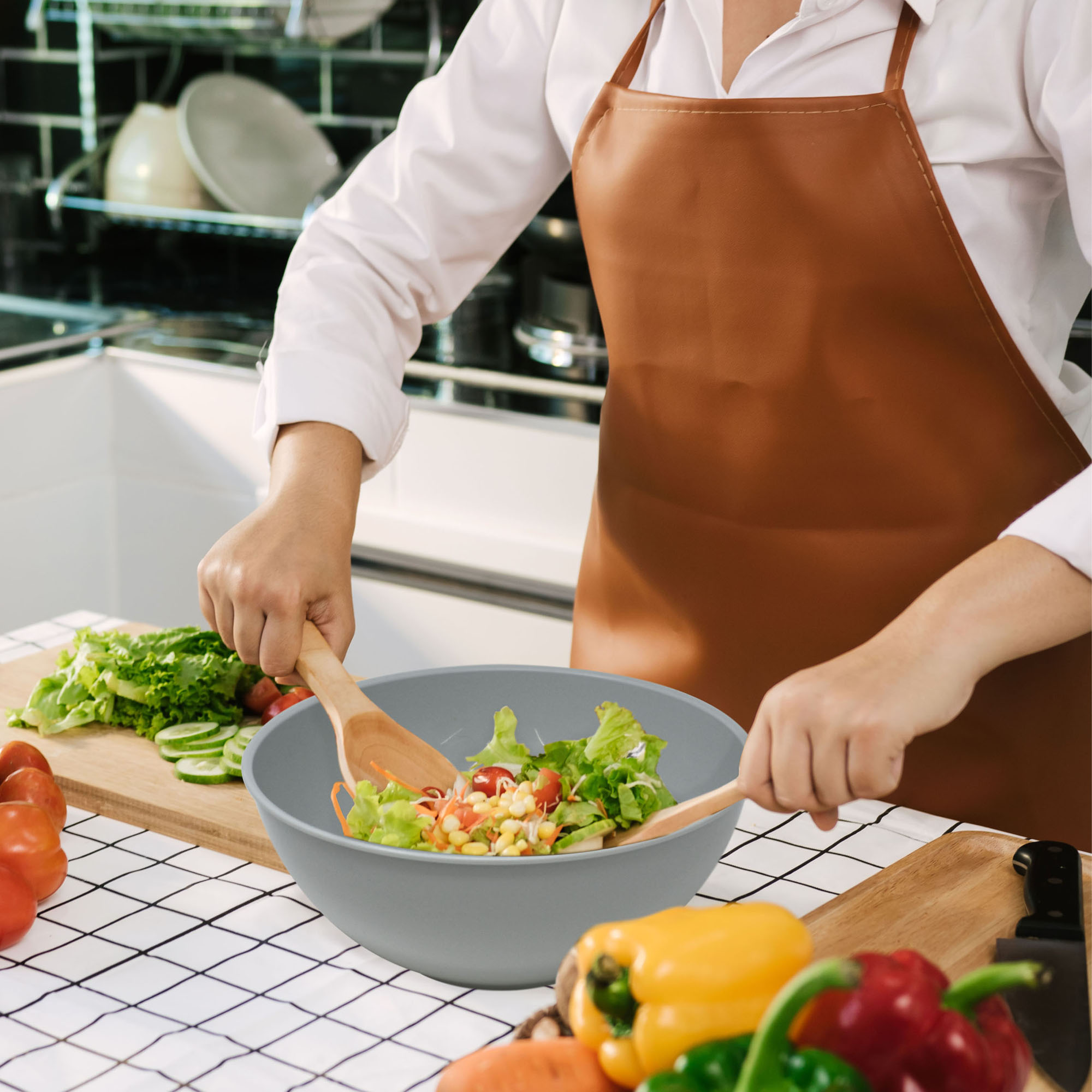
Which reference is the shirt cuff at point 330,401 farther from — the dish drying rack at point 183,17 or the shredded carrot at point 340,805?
the dish drying rack at point 183,17

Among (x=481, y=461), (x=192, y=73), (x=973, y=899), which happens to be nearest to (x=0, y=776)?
(x=973, y=899)

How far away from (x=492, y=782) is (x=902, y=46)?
585 millimetres

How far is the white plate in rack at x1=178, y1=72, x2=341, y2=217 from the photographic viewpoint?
2.42 meters

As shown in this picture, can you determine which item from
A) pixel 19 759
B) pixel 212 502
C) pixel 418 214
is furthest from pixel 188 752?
pixel 212 502

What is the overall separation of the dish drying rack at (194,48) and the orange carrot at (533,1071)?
179 centimetres

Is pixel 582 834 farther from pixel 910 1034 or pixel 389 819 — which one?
pixel 910 1034

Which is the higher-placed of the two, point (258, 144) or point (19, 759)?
point (258, 144)

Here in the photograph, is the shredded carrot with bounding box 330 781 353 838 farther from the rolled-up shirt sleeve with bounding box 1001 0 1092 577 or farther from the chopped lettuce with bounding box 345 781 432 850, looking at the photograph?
the rolled-up shirt sleeve with bounding box 1001 0 1092 577

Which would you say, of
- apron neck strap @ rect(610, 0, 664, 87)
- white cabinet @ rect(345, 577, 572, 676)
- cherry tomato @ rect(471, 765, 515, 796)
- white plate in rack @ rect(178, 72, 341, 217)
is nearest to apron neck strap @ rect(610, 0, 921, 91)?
apron neck strap @ rect(610, 0, 664, 87)

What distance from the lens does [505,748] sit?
2.96ft

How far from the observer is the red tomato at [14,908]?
77cm

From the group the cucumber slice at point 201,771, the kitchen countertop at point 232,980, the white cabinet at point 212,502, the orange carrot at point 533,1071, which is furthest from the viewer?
the white cabinet at point 212,502

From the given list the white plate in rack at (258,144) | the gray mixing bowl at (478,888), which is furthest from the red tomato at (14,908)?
the white plate in rack at (258,144)

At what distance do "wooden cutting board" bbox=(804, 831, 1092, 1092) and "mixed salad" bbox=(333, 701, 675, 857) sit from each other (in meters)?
0.13
